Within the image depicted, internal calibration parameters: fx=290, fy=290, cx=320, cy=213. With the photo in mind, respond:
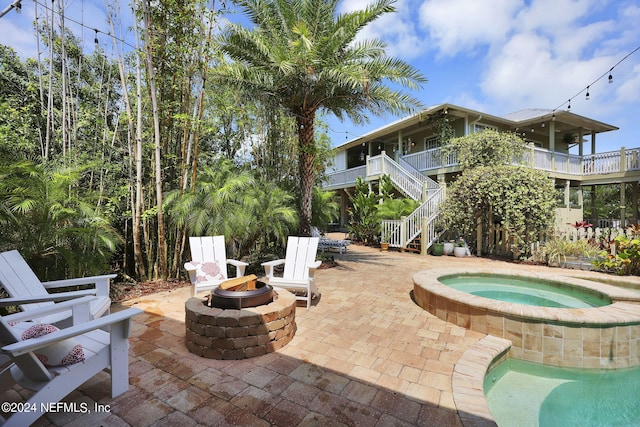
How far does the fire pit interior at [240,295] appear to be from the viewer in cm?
303

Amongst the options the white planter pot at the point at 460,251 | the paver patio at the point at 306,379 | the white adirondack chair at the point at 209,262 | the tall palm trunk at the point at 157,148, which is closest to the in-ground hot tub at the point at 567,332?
the paver patio at the point at 306,379

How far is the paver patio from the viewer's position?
202 cm

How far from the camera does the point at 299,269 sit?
15.6 feet

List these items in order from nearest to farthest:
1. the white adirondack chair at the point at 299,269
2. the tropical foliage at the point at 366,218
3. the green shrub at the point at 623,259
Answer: the white adirondack chair at the point at 299,269 < the green shrub at the point at 623,259 < the tropical foliage at the point at 366,218

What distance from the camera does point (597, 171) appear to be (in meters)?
13.2

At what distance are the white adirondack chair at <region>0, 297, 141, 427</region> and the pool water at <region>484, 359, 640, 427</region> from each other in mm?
2965

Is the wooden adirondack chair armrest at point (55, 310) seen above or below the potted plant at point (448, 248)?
above

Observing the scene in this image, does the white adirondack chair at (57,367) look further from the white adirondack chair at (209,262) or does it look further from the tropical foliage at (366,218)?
the tropical foliage at (366,218)

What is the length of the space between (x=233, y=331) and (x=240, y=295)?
37cm

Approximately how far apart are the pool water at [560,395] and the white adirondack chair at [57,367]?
9.73 feet

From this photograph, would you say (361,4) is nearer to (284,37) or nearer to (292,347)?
(284,37)

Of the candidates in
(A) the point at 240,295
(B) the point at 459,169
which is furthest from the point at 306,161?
(B) the point at 459,169

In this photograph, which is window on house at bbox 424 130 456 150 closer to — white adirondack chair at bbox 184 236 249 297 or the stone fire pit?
white adirondack chair at bbox 184 236 249 297

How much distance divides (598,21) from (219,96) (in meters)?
11.5
